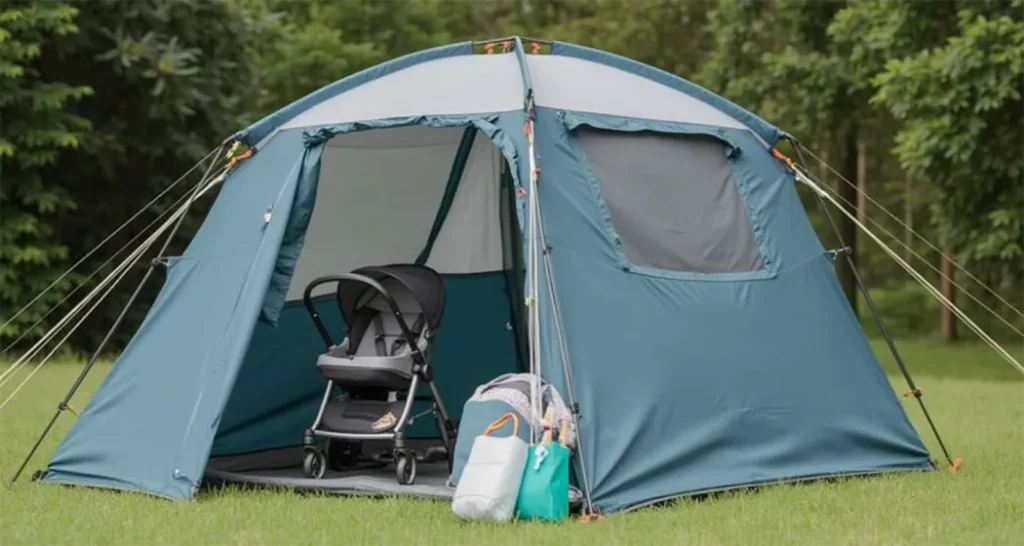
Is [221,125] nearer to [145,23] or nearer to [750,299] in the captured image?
[145,23]

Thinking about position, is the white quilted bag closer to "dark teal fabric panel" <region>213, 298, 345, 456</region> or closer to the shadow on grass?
"dark teal fabric panel" <region>213, 298, 345, 456</region>

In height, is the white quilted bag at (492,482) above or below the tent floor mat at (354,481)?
above

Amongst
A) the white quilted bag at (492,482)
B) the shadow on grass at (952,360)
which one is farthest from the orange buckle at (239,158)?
the shadow on grass at (952,360)

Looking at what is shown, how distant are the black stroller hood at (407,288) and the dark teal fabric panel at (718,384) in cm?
106

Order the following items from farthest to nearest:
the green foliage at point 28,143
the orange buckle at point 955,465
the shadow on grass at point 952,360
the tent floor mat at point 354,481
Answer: the shadow on grass at point 952,360
the green foliage at point 28,143
the orange buckle at point 955,465
the tent floor mat at point 354,481

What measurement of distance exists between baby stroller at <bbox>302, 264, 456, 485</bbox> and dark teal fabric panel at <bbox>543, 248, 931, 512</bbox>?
3.40 ft

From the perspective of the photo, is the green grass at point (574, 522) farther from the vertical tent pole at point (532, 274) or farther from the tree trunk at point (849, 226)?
the tree trunk at point (849, 226)

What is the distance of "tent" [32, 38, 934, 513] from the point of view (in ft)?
22.4

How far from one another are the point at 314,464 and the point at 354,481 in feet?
1.32

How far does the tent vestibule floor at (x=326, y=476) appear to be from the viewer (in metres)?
7.16

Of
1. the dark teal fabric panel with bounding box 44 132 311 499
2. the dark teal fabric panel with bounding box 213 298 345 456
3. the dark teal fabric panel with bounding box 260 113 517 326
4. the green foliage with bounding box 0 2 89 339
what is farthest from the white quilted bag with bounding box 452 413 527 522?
the green foliage with bounding box 0 2 89 339

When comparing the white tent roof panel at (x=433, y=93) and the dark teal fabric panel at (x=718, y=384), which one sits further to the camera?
the white tent roof panel at (x=433, y=93)

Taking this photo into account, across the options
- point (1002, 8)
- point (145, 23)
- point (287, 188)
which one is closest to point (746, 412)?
point (287, 188)

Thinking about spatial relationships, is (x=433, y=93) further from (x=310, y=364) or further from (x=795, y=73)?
(x=795, y=73)
